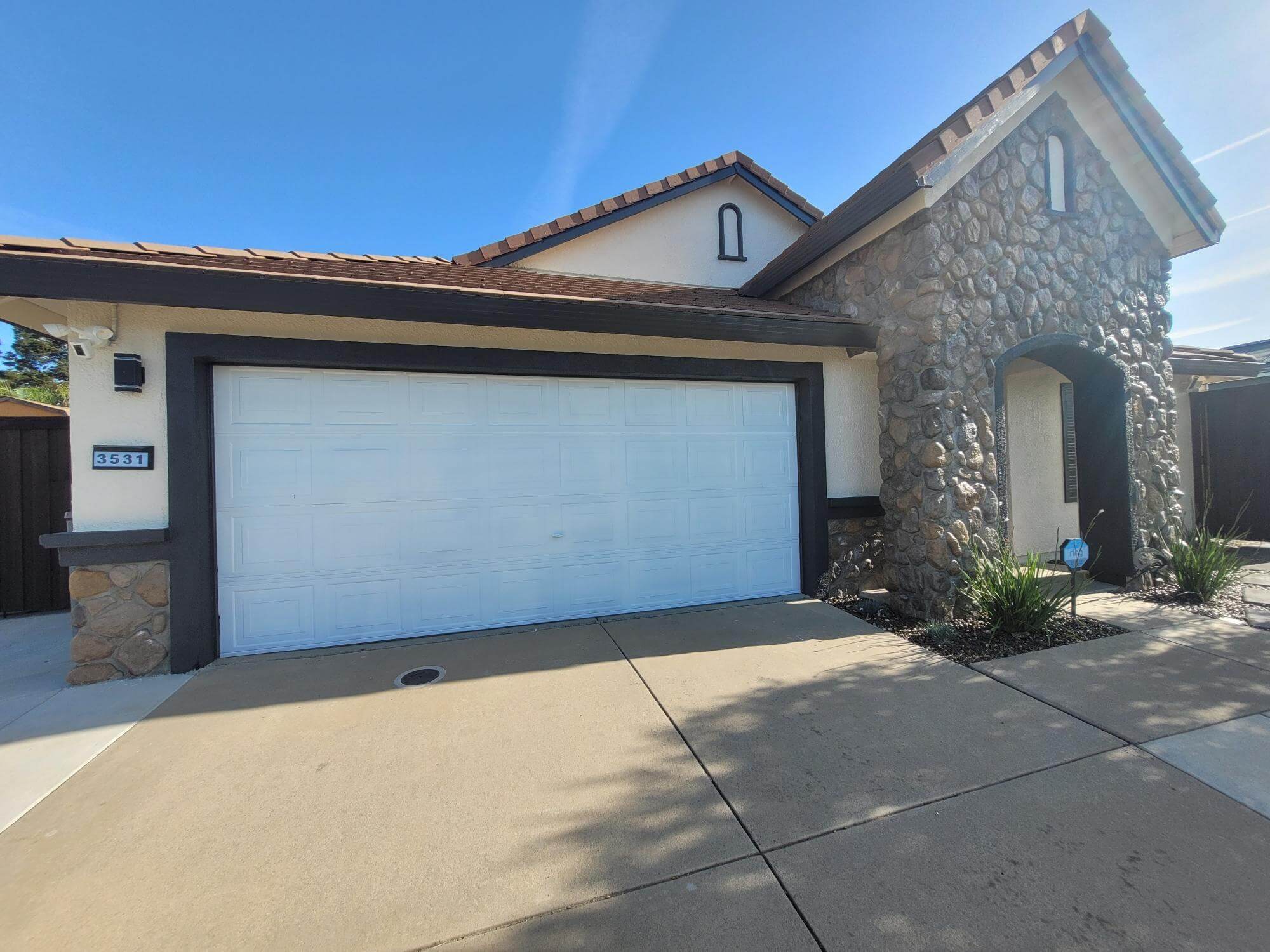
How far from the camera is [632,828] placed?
2271mm

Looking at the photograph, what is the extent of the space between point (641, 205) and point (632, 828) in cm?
761

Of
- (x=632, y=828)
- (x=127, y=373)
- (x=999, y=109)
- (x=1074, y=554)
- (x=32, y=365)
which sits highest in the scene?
(x=32, y=365)

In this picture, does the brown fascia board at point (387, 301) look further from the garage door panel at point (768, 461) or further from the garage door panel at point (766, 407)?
the garage door panel at point (768, 461)

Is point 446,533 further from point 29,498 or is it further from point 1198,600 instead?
point 1198,600

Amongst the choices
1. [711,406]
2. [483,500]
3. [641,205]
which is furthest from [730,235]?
A: [483,500]

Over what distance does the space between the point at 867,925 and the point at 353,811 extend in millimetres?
2208

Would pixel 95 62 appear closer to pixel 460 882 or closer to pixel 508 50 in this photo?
pixel 508 50

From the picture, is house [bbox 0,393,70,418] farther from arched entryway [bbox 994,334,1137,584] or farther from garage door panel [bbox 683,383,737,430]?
arched entryway [bbox 994,334,1137,584]

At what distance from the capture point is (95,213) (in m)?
9.83

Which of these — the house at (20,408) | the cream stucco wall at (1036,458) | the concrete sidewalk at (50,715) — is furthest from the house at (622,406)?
the house at (20,408)

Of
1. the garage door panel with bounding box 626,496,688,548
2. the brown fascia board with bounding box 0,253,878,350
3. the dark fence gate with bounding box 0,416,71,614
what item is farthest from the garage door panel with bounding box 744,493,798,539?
the dark fence gate with bounding box 0,416,71,614

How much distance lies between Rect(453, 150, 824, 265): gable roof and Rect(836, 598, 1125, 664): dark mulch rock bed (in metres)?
6.26

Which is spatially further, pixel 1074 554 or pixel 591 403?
pixel 591 403

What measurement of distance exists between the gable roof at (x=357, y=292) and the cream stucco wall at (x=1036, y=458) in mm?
3708
